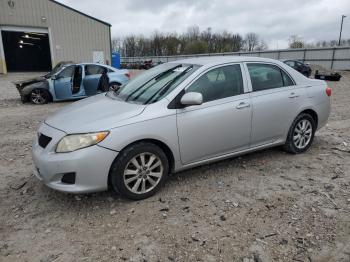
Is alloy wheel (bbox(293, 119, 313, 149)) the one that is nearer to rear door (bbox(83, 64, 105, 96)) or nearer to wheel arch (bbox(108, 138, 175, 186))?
wheel arch (bbox(108, 138, 175, 186))

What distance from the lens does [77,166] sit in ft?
10.2

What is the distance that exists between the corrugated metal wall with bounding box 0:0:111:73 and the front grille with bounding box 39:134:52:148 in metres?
25.0

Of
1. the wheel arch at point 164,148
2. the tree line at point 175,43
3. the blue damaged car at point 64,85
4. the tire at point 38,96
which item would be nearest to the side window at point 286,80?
the wheel arch at point 164,148

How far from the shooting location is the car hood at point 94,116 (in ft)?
10.6

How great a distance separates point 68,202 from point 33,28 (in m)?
25.9

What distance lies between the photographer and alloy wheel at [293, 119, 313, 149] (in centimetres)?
487

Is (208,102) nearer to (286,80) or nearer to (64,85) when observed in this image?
(286,80)

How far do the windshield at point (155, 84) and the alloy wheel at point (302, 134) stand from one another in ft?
6.78

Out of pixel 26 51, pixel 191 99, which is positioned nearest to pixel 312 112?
pixel 191 99

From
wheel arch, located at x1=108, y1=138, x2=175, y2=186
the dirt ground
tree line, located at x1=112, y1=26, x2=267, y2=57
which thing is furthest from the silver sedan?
tree line, located at x1=112, y1=26, x2=267, y2=57

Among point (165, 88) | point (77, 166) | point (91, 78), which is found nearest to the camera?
point (77, 166)

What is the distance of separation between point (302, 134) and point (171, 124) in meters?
2.57

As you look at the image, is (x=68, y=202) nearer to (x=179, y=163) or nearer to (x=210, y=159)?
(x=179, y=163)

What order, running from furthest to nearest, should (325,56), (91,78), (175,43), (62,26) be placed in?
(175,43)
(325,56)
(62,26)
(91,78)
